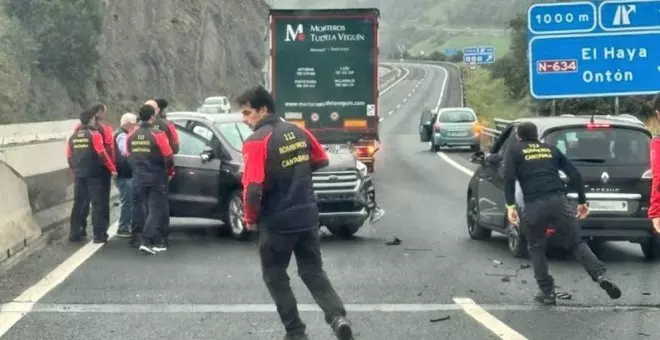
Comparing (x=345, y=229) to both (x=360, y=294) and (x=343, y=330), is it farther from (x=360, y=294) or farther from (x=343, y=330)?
(x=343, y=330)

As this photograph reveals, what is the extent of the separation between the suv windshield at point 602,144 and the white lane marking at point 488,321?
3.08 m

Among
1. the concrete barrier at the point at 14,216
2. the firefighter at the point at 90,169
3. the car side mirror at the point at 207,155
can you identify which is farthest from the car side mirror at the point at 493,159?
the concrete barrier at the point at 14,216

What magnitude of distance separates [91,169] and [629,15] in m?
9.97

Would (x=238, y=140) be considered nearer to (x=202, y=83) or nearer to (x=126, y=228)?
(x=126, y=228)

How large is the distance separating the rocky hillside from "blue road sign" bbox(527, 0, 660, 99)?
25.5m

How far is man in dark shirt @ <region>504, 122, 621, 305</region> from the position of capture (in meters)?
9.58

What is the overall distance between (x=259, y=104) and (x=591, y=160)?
5.59 metres

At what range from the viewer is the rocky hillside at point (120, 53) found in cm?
4741

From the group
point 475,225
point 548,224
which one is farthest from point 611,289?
point 475,225

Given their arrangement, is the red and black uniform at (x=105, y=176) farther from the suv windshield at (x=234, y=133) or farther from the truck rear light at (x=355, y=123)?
the truck rear light at (x=355, y=123)

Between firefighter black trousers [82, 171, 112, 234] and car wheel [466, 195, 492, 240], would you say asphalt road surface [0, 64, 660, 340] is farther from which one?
firefighter black trousers [82, 171, 112, 234]

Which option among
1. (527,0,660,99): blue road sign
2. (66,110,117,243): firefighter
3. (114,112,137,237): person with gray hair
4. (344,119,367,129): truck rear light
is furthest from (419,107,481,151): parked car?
(66,110,117,243): firefighter

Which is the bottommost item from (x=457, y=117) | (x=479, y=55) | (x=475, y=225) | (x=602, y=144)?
(x=457, y=117)

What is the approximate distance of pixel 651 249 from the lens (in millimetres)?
12305
